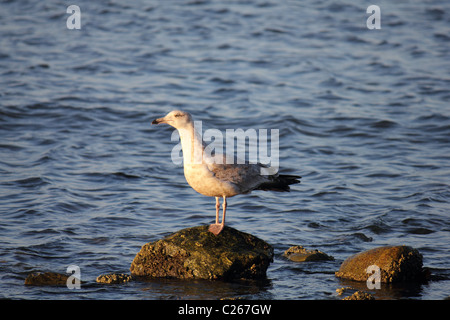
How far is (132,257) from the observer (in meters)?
8.61

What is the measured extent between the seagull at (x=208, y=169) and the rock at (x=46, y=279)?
6.22ft

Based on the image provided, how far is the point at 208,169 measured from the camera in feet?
24.3

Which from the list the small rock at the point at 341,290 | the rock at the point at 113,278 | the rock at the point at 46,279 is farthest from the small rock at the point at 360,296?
the rock at the point at 46,279

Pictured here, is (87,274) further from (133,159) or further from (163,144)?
(163,144)

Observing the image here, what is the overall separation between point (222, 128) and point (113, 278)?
8.13 m

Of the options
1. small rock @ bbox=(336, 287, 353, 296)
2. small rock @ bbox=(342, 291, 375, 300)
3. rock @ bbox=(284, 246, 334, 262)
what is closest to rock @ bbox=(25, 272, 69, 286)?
rock @ bbox=(284, 246, 334, 262)

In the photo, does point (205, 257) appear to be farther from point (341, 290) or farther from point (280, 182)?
point (341, 290)

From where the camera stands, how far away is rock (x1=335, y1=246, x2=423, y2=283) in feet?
25.0

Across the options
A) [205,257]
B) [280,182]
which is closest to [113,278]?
[205,257]

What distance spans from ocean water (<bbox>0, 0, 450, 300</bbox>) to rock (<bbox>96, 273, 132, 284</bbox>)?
0.12 metres

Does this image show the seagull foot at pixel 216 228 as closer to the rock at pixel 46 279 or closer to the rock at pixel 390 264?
the rock at pixel 390 264

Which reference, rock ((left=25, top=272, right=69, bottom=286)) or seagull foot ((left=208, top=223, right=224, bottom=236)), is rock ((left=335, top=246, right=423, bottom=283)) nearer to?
seagull foot ((left=208, top=223, right=224, bottom=236))
